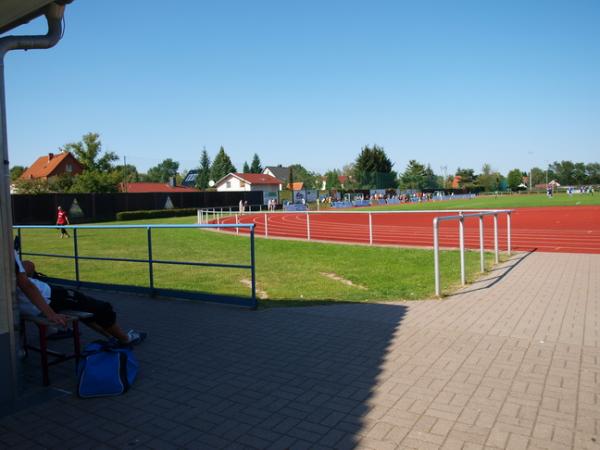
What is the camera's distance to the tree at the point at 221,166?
11119 cm

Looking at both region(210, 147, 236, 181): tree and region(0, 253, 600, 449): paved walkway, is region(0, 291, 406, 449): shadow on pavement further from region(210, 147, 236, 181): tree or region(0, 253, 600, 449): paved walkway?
region(210, 147, 236, 181): tree

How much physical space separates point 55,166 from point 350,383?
75.3m

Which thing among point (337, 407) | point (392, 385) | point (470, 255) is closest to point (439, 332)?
point (392, 385)

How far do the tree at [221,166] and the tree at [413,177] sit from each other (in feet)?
131

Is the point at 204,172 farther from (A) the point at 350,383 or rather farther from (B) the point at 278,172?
(A) the point at 350,383

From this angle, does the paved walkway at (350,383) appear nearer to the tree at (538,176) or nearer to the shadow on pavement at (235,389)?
the shadow on pavement at (235,389)

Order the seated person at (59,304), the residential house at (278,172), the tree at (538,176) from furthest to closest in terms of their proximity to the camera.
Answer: the tree at (538,176)
the residential house at (278,172)
the seated person at (59,304)

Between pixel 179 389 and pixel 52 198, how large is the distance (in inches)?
1501

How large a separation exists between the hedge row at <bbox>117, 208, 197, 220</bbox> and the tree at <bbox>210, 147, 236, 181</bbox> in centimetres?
6504

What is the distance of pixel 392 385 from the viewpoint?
4117 millimetres

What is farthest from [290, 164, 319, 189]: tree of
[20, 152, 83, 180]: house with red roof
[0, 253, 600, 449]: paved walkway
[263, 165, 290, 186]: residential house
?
[0, 253, 600, 449]: paved walkway

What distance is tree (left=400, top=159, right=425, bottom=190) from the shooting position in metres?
92.2

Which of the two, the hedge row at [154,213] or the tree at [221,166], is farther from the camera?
the tree at [221,166]

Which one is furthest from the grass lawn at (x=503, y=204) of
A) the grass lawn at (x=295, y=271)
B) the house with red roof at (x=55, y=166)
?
the house with red roof at (x=55, y=166)
